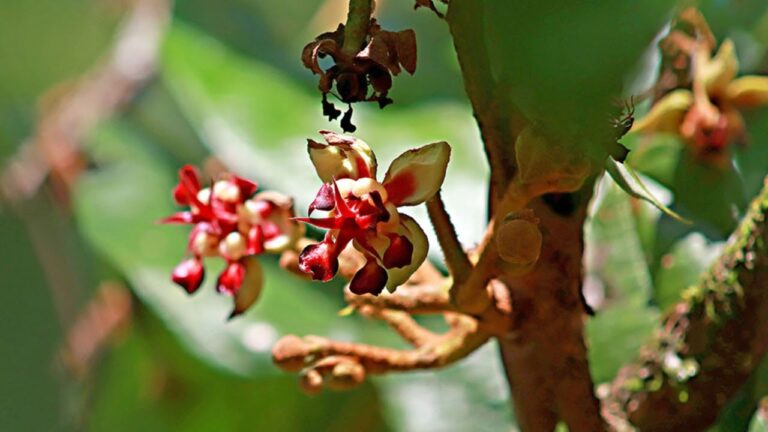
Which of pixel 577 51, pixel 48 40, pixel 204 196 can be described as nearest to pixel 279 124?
pixel 204 196

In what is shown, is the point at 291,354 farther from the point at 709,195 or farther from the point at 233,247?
the point at 709,195

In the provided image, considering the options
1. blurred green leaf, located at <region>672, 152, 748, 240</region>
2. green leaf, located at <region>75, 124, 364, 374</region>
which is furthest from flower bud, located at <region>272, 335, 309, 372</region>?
green leaf, located at <region>75, 124, 364, 374</region>

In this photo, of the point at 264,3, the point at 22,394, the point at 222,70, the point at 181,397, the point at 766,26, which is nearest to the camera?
the point at 766,26

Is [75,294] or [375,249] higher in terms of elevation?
[375,249]

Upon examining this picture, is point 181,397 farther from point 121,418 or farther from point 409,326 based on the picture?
point 409,326

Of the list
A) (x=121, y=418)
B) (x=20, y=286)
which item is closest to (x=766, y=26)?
(x=121, y=418)

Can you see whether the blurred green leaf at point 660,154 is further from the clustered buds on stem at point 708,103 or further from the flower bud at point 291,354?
the flower bud at point 291,354

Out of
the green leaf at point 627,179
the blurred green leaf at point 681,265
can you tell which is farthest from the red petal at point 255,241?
the blurred green leaf at point 681,265
